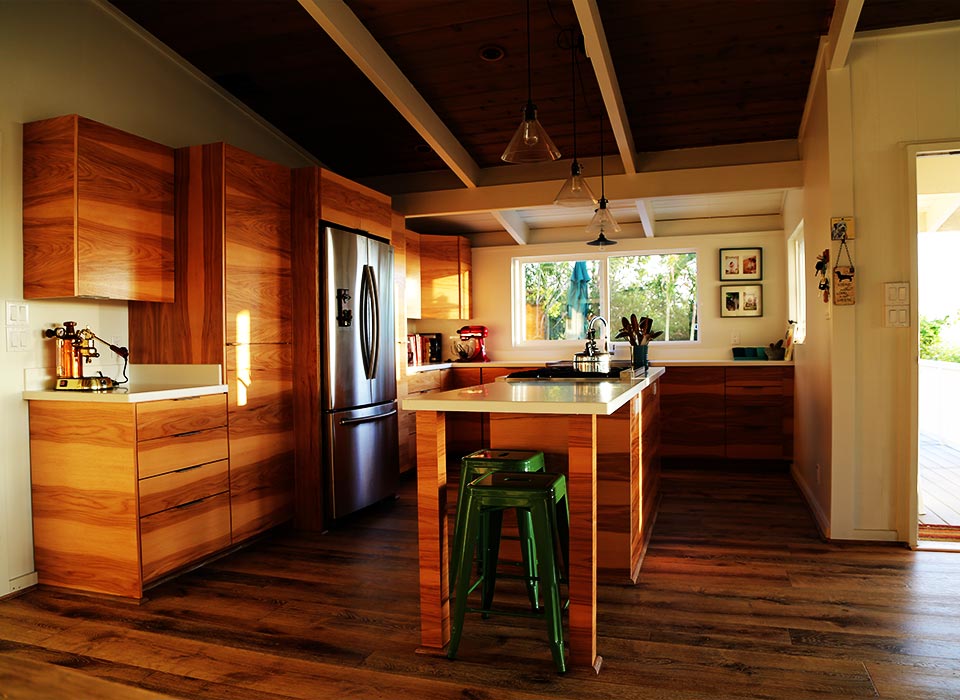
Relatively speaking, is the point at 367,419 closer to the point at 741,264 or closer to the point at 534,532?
the point at 534,532

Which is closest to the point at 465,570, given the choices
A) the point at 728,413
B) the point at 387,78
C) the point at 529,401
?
the point at 529,401

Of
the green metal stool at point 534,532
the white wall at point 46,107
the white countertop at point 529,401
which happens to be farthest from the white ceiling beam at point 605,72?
the white wall at point 46,107

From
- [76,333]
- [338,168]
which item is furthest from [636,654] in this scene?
[338,168]

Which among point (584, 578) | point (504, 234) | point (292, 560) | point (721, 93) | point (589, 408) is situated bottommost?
point (292, 560)

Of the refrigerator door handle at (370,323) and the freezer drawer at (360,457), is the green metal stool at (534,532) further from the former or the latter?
the refrigerator door handle at (370,323)

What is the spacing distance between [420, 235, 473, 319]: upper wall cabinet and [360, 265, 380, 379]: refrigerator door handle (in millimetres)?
2043

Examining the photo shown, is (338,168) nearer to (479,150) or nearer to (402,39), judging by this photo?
(479,150)

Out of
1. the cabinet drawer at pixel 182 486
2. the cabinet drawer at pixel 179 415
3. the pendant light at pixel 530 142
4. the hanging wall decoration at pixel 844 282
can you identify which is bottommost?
the cabinet drawer at pixel 182 486

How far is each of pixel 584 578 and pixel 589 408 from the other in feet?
1.90

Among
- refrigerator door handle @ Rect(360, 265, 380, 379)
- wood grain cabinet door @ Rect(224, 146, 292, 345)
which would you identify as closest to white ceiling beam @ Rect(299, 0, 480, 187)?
wood grain cabinet door @ Rect(224, 146, 292, 345)

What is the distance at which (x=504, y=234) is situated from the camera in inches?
262

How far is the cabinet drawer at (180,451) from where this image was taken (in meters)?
2.85

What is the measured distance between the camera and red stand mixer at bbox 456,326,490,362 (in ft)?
21.4

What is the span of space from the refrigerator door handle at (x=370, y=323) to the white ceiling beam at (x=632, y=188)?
3.92ft
